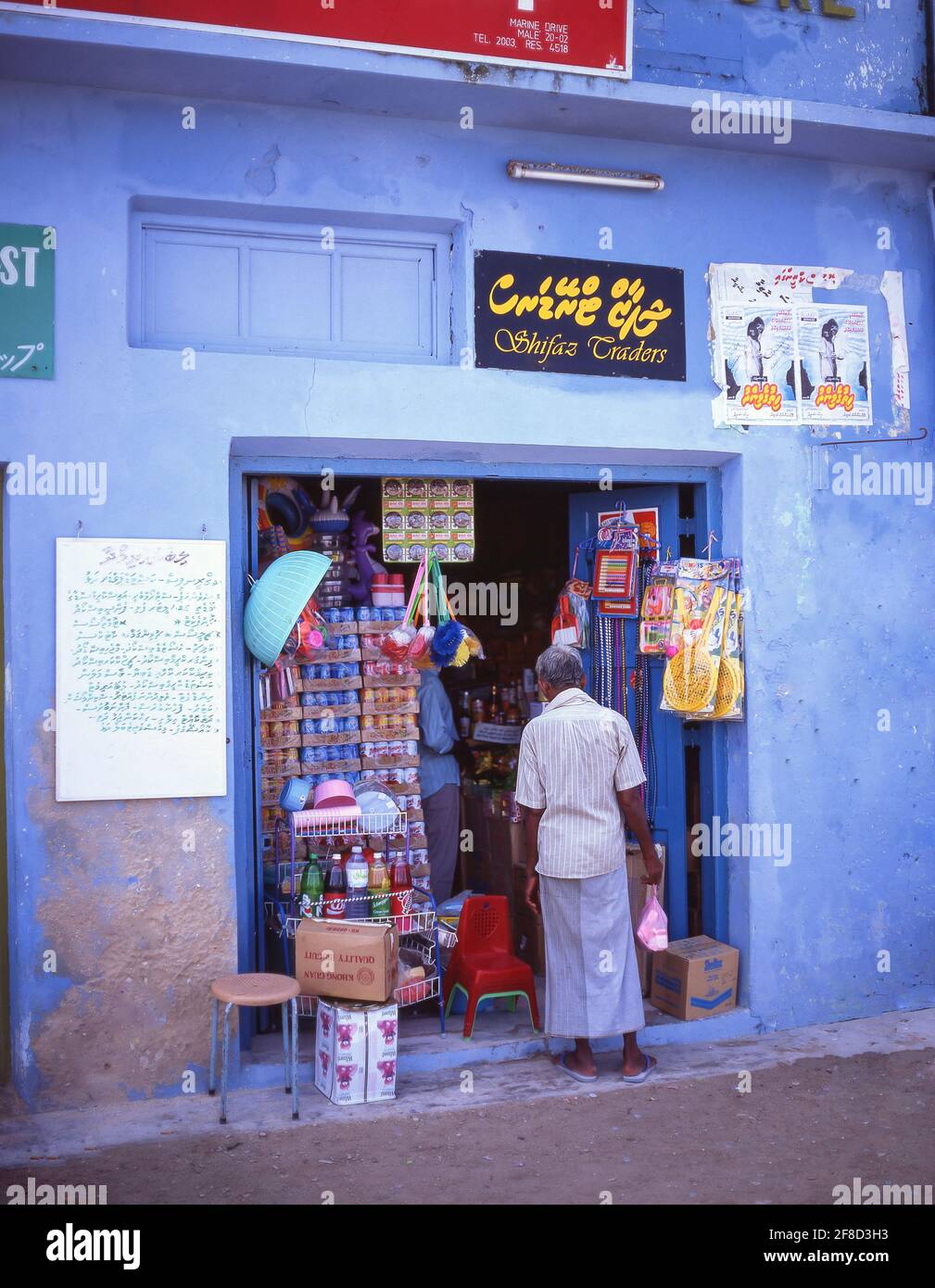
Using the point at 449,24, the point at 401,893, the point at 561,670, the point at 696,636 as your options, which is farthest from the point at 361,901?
the point at 449,24

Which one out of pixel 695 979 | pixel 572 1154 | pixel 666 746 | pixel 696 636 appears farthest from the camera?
pixel 666 746

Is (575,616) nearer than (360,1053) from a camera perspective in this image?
No

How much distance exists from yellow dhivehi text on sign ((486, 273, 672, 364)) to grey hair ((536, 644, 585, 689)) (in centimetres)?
149

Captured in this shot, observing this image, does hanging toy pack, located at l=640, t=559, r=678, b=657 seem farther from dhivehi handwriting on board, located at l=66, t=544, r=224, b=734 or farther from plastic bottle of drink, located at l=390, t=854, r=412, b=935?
dhivehi handwriting on board, located at l=66, t=544, r=224, b=734

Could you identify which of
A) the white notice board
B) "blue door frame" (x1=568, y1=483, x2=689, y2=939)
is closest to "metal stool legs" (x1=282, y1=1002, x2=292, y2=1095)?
the white notice board

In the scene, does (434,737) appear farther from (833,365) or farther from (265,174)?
(265,174)

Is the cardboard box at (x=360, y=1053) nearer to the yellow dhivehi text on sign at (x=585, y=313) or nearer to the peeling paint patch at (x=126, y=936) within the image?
the peeling paint patch at (x=126, y=936)

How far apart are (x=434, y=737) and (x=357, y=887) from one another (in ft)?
4.60

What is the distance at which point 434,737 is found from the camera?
7.00 m

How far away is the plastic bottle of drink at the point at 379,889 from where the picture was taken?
583 centimetres

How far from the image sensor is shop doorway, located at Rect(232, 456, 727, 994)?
5762 millimetres

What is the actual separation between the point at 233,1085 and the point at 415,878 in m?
1.48

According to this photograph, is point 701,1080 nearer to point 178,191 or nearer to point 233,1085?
point 233,1085

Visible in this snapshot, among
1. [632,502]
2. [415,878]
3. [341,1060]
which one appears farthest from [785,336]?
[341,1060]
